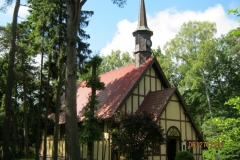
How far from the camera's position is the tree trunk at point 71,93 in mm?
11406

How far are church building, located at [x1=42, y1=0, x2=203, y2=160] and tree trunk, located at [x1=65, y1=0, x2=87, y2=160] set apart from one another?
5.49m

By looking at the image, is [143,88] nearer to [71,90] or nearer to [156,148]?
[156,148]

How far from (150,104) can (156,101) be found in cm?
49

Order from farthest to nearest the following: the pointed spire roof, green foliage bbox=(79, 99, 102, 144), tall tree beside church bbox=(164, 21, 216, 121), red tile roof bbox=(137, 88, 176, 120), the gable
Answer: tall tree beside church bbox=(164, 21, 216, 121), the pointed spire roof, the gable, red tile roof bbox=(137, 88, 176, 120), green foliage bbox=(79, 99, 102, 144)


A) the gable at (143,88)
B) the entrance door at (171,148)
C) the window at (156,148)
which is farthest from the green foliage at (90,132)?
the entrance door at (171,148)

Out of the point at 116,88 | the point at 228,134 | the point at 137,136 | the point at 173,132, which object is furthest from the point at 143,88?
the point at 228,134

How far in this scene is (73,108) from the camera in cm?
1159

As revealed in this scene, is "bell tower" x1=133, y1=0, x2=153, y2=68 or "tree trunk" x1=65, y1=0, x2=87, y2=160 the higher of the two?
"bell tower" x1=133, y1=0, x2=153, y2=68

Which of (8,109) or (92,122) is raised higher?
(8,109)

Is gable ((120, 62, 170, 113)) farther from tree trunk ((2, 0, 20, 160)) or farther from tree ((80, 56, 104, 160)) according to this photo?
tree trunk ((2, 0, 20, 160))

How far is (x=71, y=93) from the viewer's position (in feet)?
38.3

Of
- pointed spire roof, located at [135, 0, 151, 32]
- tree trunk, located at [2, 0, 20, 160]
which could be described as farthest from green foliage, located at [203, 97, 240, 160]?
pointed spire roof, located at [135, 0, 151, 32]

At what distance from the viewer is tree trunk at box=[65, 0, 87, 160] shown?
1141cm

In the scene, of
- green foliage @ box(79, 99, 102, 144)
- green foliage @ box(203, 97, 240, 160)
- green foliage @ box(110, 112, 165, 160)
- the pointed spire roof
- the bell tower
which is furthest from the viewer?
the pointed spire roof
